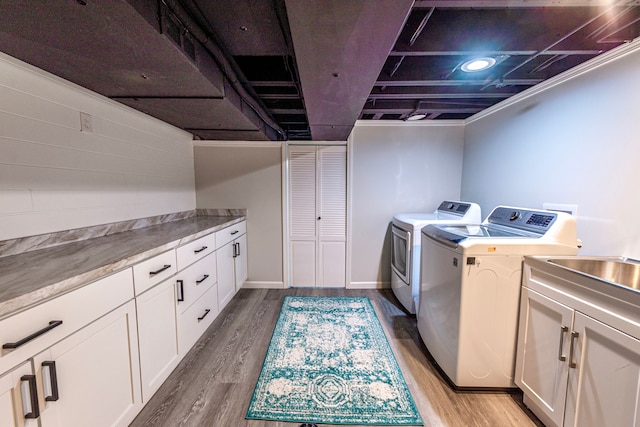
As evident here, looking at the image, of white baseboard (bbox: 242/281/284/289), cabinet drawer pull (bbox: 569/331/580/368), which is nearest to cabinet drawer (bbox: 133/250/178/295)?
white baseboard (bbox: 242/281/284/289)

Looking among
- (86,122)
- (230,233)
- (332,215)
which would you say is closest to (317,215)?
(332,215)

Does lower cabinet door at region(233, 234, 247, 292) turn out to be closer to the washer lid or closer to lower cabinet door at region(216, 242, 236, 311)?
lower cabinet door at region(216, 242, 236, 311)

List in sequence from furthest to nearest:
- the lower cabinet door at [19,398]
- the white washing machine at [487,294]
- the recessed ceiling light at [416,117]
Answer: the recessed ceiling light at [416,117]
the white washing machine at [487,294]
the lower cabinet door at [19,398]

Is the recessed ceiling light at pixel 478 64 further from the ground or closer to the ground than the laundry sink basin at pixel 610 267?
further from the ground

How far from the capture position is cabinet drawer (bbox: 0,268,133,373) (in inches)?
30.8

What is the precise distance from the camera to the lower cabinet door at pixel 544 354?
124 centimetres

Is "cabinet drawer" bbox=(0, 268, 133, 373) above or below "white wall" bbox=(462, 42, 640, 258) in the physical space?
below

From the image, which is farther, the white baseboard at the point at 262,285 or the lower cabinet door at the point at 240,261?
the white baseboard at the point at 262,285

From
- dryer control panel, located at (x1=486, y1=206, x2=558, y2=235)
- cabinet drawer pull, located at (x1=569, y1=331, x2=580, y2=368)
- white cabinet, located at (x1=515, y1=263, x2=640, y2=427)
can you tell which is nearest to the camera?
white cabinet, located at (x1=515, y1=263, x2=640, y2=427)

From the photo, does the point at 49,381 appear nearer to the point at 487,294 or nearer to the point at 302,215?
the point at 487,294

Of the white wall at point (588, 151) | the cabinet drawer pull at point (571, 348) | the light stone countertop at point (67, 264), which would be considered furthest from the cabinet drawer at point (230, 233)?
the white wall at point (588, 151)

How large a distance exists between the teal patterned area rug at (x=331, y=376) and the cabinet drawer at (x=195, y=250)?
0.94 meters

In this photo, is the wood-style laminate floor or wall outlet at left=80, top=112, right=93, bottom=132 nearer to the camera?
the wood-style laminate floor

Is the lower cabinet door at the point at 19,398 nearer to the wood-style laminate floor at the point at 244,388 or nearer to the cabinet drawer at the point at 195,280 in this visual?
the wood-style laminate floor at the point at 244,388
